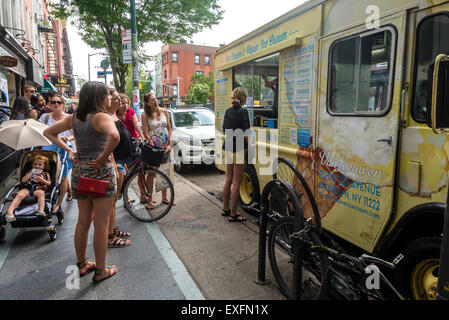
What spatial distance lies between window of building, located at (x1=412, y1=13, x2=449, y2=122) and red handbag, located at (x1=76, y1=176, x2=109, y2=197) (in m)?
2.73

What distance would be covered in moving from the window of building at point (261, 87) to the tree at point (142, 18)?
9710 millimetres

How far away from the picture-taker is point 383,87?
286cm

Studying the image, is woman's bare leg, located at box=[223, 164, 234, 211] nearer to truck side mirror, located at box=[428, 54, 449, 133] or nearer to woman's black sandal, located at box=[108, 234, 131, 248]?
woman's black sandal, located at box=[108, 234, 131, 248]

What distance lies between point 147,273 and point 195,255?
64cm

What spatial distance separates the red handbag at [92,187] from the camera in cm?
295

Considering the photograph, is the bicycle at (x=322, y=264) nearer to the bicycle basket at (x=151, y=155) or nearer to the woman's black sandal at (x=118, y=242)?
the woman's black sandal at (x=118, y=242)

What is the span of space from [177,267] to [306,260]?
1431mm

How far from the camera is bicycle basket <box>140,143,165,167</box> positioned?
187 inches

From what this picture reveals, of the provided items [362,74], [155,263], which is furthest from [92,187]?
[362,74]

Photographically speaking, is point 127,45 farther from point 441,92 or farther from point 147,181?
point 441,92

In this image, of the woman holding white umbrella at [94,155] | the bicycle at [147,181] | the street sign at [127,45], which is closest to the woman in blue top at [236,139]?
the bicycle at [147,181]

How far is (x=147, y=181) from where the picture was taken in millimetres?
5141

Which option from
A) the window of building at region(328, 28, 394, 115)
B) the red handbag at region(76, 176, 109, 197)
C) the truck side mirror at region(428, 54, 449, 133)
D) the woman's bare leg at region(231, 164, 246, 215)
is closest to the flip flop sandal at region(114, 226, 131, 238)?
the red handbag at region(76, 176, 109, 197)
